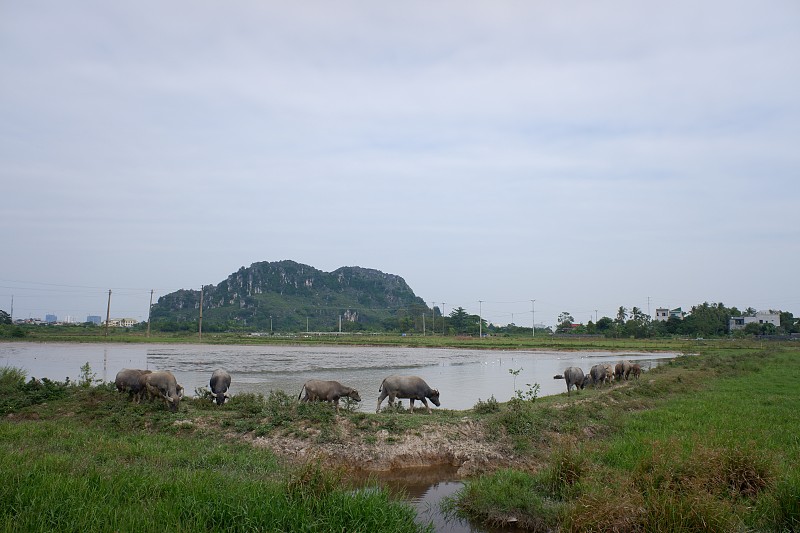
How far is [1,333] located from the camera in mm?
56625

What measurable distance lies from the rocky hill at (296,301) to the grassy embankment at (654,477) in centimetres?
9248

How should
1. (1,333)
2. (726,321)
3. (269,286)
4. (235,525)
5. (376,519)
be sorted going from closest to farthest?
(235,525), (376,519), (1,333), (726,321), (269,286)

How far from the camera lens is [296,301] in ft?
427

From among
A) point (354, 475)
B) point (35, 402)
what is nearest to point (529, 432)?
point (354, 475)

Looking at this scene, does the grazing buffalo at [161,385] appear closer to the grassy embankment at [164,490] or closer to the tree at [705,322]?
the grassy embankment at [164,490]

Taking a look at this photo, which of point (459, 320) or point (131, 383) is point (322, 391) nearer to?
point (131, 383)

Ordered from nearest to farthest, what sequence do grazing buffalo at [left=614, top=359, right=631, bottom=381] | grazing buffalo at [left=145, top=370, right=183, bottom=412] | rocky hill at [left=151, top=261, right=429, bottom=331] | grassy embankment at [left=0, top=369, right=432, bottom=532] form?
grassy embankment at [left=0, top=369, right=432, bottom=532] < grazing buffalo at [left=145, top=370, right=183, bottom=412] < grazing buffalo at [left=614, top=359, right=631, bottom=381] < rocky hill at [left=151, top=261, right=429, bottom=331]

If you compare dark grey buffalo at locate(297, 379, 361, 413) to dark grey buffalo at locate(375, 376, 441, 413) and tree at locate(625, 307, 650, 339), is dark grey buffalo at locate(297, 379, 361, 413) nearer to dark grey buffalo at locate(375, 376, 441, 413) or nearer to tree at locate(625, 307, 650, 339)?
dark grey buffalo at locate(375, 376, 441, 413)

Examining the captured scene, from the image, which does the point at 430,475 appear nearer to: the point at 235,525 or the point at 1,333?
the point at 235,525

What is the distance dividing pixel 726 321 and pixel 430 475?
3397 inches

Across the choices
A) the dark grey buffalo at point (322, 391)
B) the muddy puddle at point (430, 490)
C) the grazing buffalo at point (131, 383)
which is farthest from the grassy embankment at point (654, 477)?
the grazing buffalo at point (131, 383)

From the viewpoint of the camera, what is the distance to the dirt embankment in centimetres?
1030

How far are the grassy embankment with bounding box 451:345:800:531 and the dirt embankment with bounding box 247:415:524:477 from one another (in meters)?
0.93

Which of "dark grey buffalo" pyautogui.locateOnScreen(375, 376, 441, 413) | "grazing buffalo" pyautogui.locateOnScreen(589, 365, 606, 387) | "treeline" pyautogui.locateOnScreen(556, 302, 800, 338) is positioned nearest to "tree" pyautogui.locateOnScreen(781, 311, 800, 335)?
"treeline" pyautogui.locateOnScreen(556, 302, 800, 338)
